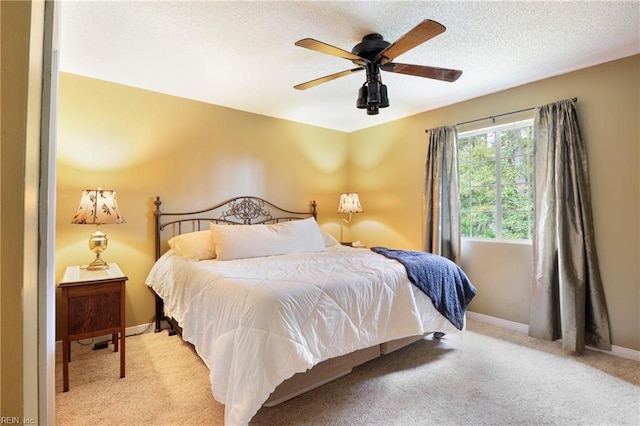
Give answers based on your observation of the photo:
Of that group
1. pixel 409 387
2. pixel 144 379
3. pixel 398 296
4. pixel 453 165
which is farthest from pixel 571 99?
pixel 144 379

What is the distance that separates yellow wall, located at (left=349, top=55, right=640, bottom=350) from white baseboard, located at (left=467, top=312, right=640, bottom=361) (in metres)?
0.04

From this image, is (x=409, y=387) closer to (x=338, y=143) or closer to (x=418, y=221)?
(x=418, y=221)

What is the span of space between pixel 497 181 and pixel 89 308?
12.8ft

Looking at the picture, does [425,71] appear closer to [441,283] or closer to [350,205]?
[441,283]

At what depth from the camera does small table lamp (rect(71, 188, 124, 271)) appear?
8.08 feet

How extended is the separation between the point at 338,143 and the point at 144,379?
391 centimetres

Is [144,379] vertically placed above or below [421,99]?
below

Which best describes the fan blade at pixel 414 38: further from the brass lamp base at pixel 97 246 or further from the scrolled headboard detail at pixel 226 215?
the brass lamp base at pixel 97 246

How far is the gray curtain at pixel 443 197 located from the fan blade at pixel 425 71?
60.6 inches

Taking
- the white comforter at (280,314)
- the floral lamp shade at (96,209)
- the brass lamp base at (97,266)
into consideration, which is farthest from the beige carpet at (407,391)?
the floral lamp shade at (96,209)

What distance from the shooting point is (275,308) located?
1.65 meters

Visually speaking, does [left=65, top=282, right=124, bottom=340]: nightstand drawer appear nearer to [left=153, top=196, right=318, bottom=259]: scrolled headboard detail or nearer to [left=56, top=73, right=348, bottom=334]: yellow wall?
[left=56, top=73, right=348, bottom=334]: yellow wall

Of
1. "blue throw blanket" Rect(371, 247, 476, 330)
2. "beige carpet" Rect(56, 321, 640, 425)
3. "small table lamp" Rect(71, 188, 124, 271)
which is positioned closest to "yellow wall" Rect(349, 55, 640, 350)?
"beige carpet" Rect(56, 321, 640, 425)

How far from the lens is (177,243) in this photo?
302 cm
